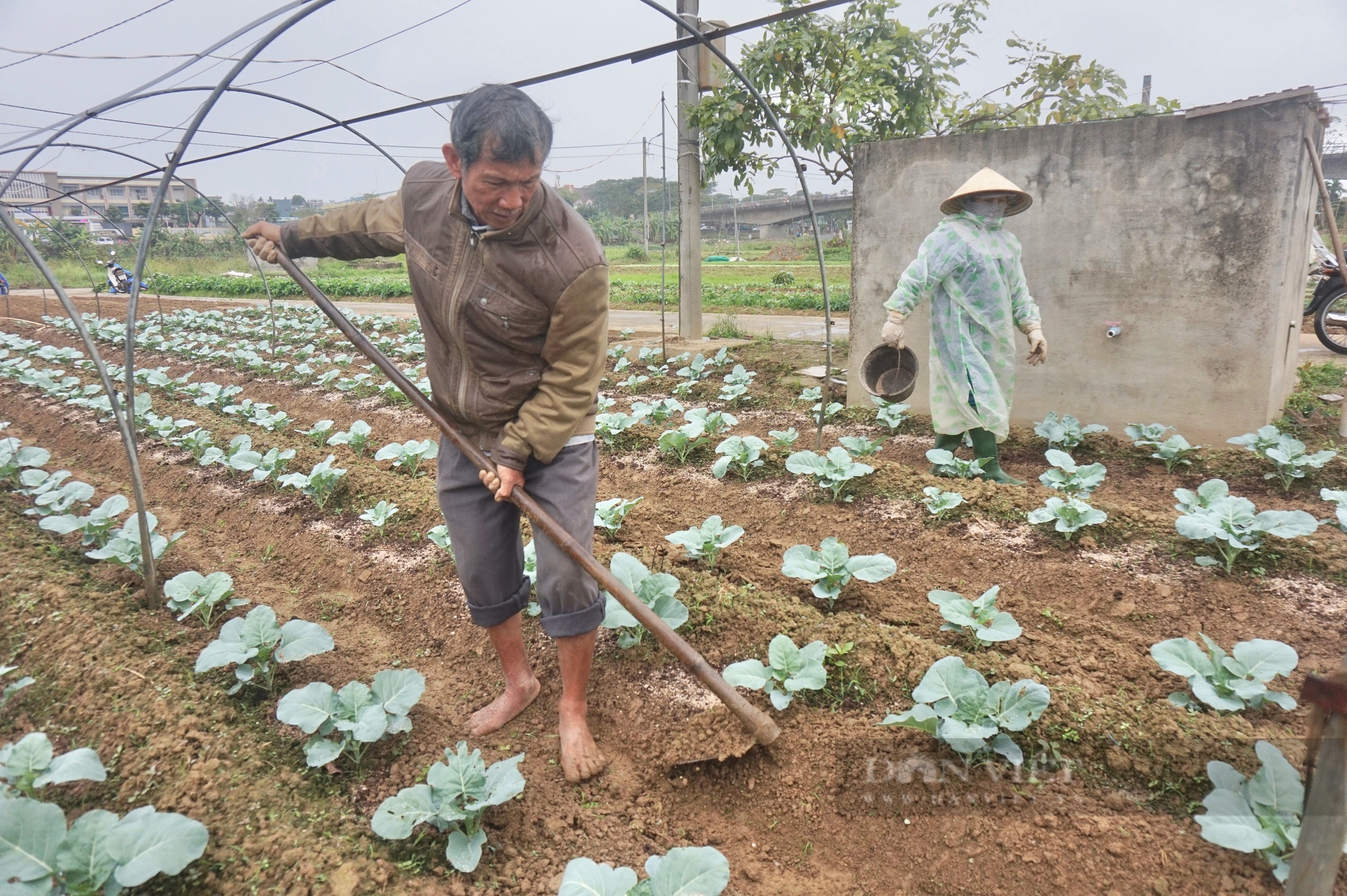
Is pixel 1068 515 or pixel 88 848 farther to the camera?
pixel 1068 515

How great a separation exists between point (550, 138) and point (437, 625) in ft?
6.58

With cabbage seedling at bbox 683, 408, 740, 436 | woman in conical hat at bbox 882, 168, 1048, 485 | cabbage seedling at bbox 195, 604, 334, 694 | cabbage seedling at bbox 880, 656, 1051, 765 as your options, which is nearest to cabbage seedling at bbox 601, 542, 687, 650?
cabbage seedling at bbox 880, 656, 1051, 765

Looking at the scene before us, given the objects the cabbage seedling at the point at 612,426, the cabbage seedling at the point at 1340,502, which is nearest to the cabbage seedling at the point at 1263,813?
the cabbage seedling at the point at 1340,502

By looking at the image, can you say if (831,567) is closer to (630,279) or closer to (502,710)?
(502,710)

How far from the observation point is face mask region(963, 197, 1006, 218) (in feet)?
13.7

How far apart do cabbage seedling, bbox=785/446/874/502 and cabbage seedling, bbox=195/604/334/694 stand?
236 centimetres

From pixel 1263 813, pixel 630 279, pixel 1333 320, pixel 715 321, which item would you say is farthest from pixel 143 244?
pixel 630 279

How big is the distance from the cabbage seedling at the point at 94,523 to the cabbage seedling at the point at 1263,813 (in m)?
4.14

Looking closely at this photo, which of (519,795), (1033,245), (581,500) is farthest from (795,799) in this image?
(1033,245)

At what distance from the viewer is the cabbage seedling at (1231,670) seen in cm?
210

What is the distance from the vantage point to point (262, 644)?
2430mm

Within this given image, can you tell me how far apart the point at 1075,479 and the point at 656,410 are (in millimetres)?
2736

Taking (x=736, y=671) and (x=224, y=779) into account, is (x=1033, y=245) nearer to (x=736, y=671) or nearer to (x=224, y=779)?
(x=736, y=671)

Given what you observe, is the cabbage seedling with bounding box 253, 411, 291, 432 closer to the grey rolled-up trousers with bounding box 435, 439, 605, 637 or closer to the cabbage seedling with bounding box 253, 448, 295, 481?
the cabbage seedling with bounding box 253, 448, 295, 481
